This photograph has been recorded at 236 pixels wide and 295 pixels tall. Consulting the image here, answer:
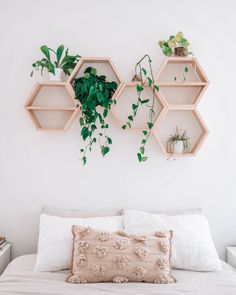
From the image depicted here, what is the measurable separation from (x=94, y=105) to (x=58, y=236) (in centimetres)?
92

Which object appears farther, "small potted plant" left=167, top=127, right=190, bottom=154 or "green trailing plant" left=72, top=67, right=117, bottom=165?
"small potted plant" left=167, top=127, right=190, bottom=154

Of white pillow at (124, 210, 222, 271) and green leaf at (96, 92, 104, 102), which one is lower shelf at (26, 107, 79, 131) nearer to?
green leaf at (96, 92, 104, 102)

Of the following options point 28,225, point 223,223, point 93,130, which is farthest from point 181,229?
point 28,225

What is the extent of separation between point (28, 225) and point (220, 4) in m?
2.16

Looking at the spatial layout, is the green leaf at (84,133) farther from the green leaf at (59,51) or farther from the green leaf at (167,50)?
the green leaf at (167,50)

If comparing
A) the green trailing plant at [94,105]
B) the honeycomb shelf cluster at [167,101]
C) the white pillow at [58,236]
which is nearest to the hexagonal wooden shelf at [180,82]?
the honeycomb shelf cluster at [167,101]

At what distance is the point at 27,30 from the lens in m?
3.41

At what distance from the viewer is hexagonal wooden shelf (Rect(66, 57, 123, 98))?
10.7 feet

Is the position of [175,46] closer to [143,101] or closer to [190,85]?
[190,85]

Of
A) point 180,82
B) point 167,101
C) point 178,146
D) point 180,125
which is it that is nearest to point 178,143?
point 178,146

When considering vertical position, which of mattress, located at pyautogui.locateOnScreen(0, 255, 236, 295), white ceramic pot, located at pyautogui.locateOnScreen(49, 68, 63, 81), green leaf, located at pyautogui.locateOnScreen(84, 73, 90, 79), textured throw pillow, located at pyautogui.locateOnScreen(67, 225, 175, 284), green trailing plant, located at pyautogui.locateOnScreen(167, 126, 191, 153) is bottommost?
mattress, located at pyautogui.locateOnScreen(0, 255, 236, 295)

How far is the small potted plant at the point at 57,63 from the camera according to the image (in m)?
3.26

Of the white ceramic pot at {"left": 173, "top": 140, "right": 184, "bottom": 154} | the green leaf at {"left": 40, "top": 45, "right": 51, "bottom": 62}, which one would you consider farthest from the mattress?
the green leaf at {"left": 40, "top": 45, "right": 51, "bottom": 62}

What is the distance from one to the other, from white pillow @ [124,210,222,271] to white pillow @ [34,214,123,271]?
0.14 meters
